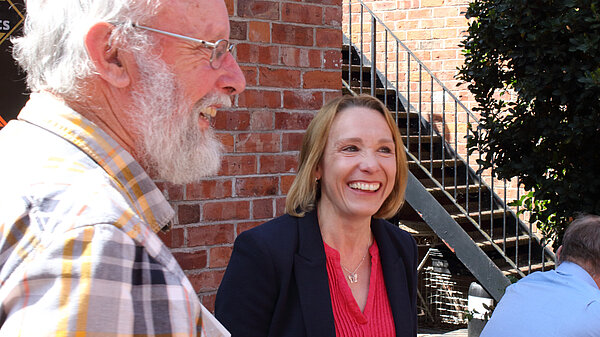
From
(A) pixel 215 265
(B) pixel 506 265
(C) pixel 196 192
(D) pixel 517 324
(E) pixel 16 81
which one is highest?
(E) pixel 16 81

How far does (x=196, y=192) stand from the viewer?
277 cm

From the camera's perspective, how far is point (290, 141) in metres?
3.04

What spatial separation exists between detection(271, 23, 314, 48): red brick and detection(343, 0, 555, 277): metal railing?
2.84 m

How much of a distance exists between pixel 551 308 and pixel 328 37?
167 cm

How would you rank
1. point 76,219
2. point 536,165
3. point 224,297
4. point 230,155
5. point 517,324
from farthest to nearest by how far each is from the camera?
1. point 536,165
2. point 230,155
3. point 517,324
4. point 224,297
5. point 76,219

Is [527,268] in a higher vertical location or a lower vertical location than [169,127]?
lower


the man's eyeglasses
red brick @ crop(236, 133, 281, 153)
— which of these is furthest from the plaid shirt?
red brick @ crop(236, 133, 281, 153)

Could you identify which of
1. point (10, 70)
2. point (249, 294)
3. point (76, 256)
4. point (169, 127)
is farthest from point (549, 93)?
point (76, 256)

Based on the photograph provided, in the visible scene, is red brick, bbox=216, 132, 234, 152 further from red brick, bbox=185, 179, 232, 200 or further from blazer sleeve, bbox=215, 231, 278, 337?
blazer sleeve, bbox=215, 231, 278, 337

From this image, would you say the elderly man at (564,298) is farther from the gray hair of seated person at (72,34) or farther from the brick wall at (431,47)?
the brick wall at (431,47)

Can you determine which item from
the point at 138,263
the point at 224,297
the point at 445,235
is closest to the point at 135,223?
the point at 138,263

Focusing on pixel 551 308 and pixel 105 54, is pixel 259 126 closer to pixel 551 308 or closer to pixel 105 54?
pixel 551 308

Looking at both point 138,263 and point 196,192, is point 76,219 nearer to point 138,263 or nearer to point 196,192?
point 138,263

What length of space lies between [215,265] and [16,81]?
3.77ft
